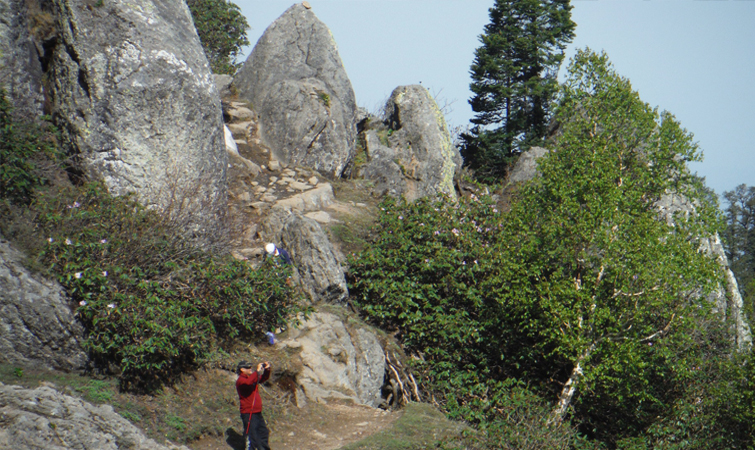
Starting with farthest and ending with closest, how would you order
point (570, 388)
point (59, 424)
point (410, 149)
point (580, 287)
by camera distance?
point (410, 149)
point (580, 287)
point (570, 388)
point (59, 424)

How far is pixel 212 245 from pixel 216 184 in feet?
7.90

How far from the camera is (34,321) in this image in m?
8.12

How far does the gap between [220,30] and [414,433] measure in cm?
2521

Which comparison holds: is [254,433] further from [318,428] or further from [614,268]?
[614,268]

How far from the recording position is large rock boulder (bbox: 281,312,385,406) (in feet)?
36.4

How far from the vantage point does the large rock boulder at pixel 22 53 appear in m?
11.6

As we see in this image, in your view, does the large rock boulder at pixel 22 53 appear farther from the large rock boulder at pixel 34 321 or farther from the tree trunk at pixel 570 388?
the tree trunk at pixel 570 388

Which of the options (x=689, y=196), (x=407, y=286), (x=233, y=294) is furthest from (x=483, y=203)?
(x=233, y=294)

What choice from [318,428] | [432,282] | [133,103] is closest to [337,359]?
[318,428]

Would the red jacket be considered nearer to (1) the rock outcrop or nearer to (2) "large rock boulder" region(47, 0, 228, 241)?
(2) "large rock boulder" region(47, 0, 228, 241)

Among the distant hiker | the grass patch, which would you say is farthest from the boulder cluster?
the grass patch

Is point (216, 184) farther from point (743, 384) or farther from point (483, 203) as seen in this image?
point (743, 384)

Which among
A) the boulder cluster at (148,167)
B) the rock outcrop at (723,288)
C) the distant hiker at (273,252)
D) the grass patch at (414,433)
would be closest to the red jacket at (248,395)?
the boulder cluster at (148,167)

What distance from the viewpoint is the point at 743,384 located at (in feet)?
39.9
